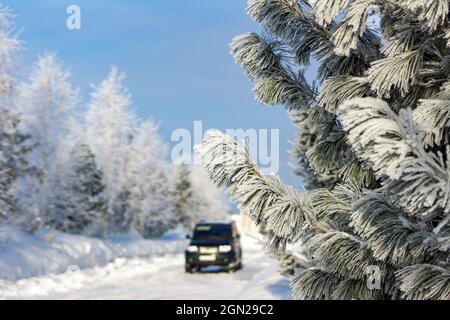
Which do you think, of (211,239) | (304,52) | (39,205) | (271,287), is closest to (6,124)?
(211,239)

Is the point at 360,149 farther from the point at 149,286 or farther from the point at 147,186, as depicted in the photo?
the point at 147,186

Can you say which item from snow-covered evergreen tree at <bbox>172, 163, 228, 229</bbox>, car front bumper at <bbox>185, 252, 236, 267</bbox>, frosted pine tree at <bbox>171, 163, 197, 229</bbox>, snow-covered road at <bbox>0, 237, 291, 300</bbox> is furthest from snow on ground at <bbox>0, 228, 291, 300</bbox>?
frosted pine tree at <bbox>171, 163, 197, 229</bbox>

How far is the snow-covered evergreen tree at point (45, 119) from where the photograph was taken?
3325 cm

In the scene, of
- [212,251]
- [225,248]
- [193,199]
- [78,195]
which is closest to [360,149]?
[212,251]

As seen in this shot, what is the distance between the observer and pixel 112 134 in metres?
45.6

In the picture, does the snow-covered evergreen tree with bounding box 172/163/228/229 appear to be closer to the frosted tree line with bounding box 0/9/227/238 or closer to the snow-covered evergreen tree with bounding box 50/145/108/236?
the frosted tree line with bounding box 0/9/227/238

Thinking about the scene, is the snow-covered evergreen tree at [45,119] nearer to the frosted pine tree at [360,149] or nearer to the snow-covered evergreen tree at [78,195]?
the snow-covered evergreen tree at [78,195]

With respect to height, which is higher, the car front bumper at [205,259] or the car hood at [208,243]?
the car hood at [208,243]

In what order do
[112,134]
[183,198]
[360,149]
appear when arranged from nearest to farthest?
[360,149]
[112,134]
[183,198]

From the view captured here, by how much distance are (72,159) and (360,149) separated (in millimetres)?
34823

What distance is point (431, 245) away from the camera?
251 centimetres

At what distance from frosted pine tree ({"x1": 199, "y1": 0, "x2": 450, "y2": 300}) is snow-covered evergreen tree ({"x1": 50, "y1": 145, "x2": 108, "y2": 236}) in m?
31.9

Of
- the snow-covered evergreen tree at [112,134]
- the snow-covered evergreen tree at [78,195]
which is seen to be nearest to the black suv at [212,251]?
the snow-covered evergreen tree at [78,195]

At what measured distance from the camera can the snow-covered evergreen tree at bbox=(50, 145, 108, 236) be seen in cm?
3397
